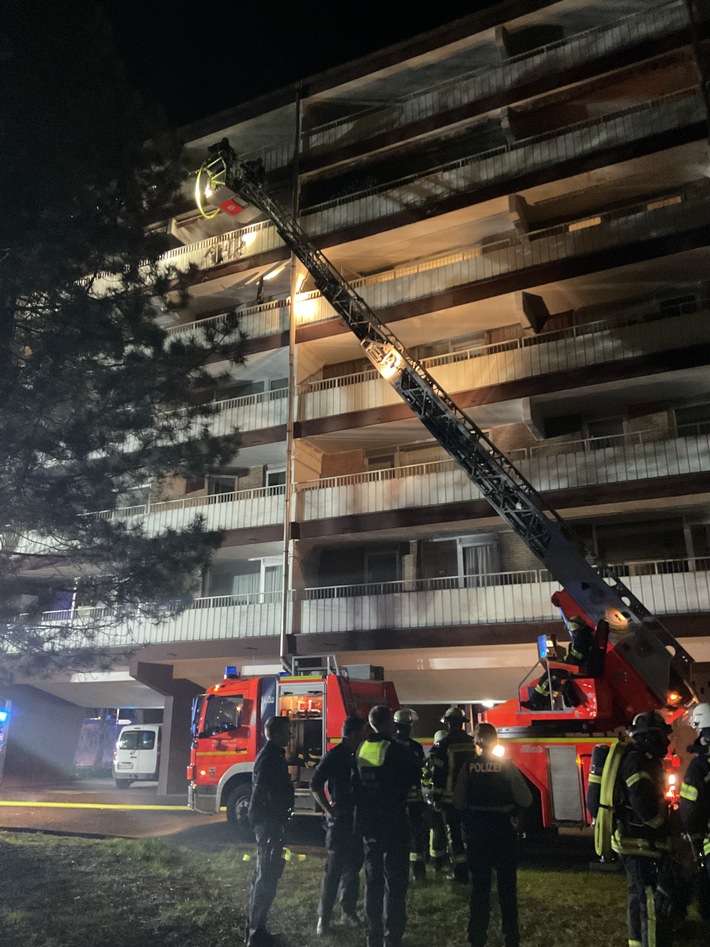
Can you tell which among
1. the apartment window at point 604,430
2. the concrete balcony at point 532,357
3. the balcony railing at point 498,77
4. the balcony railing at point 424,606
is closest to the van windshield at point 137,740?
the balcony railing at point 424,606

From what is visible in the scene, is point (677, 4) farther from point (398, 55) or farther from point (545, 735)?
point (545, 735)

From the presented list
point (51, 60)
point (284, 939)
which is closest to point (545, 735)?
point (284, 939)

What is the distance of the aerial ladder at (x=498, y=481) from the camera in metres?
10.3

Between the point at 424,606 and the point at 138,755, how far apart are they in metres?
11.1

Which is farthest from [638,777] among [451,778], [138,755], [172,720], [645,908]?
[138,755]

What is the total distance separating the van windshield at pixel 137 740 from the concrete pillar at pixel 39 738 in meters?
2.94

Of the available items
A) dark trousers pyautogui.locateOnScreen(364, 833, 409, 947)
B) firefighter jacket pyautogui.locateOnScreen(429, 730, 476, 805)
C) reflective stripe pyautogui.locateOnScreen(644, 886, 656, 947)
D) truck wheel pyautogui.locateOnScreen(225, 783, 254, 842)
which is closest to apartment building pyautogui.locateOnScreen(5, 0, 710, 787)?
truck wheel pyautogui.locateOnScreen(225, 783, 254, 842)

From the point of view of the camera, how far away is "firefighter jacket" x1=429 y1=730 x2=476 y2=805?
7.07 meters

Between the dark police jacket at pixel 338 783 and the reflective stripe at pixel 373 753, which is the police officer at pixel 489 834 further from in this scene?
the dark police jacket at pixel 338 783

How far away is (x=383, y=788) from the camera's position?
18.8ft

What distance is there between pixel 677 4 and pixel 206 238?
15862 millimetres

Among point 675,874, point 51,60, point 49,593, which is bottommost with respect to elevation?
point 675,874

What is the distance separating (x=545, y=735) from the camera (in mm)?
9438

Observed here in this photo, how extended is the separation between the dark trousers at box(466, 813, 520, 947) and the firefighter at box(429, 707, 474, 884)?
4.20 feet
